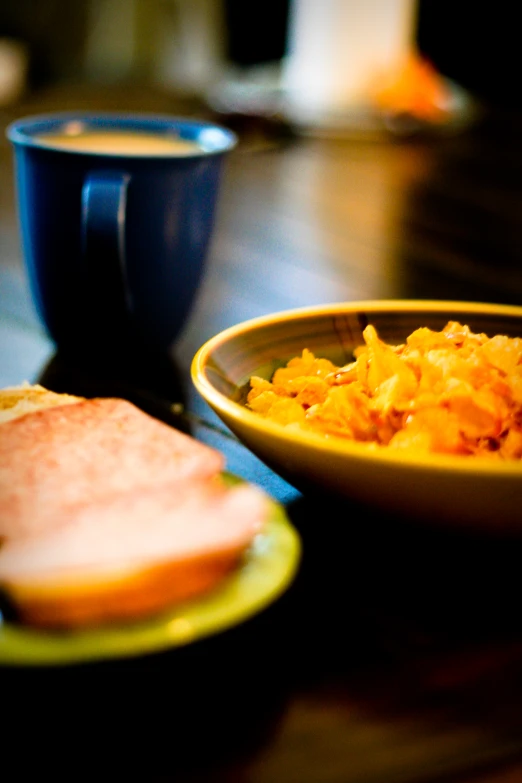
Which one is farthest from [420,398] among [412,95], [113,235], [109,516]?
[412,95]

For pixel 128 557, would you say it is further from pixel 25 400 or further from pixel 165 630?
pixel 25 400

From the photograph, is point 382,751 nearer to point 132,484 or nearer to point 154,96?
point 132,484

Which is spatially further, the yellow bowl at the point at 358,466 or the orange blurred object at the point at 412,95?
the orange blurred object at the point at 412,95

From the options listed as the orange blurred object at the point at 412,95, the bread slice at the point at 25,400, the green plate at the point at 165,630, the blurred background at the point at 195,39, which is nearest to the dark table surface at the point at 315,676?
the green plate at the point at 165,630

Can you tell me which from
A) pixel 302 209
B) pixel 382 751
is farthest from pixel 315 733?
pixel 302 209

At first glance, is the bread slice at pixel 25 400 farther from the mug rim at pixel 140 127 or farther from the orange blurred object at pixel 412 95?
the orange blurred object at pixel 412 95

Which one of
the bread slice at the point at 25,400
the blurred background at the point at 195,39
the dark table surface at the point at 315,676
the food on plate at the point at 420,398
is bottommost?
the blurred background at the point at 195,39

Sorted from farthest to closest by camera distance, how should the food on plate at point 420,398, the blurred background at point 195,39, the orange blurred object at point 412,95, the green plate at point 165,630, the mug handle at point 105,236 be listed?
the blurred background at point 195,39, the orange blurred object at point 412,95, the mug handle at point 105,236, the food on plate at point 420,398, the green plate at point 165,630
